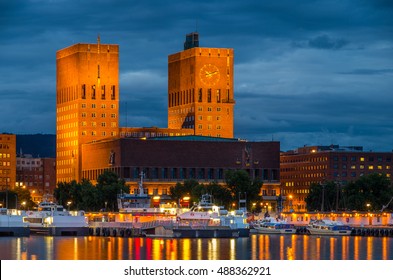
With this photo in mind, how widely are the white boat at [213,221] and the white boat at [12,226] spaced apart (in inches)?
1024

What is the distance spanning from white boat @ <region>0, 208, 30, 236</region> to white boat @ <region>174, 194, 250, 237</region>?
26.0 metres

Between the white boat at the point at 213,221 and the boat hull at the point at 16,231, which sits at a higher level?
the white boat at the point at 213,221

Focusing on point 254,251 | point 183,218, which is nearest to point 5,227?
point 183,218

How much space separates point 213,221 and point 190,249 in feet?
132

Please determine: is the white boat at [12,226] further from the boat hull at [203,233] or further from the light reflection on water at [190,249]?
the boat hull at [203,233]

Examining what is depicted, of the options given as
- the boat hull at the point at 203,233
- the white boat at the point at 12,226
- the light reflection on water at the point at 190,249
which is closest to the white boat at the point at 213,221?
the boat hull at the point at 203,233

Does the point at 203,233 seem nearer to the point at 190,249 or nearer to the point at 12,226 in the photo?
the point at 12,226

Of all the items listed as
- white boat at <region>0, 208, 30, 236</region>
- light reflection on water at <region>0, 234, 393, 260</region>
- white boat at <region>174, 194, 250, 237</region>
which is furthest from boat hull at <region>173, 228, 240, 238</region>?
white boat at <region>0, 208, 30, 236</region>

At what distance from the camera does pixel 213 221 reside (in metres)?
191

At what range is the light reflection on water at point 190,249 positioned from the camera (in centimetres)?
13588

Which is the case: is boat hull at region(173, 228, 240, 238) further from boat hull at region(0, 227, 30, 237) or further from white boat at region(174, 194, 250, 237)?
boat hull at region(0, 227, 30, 237)
